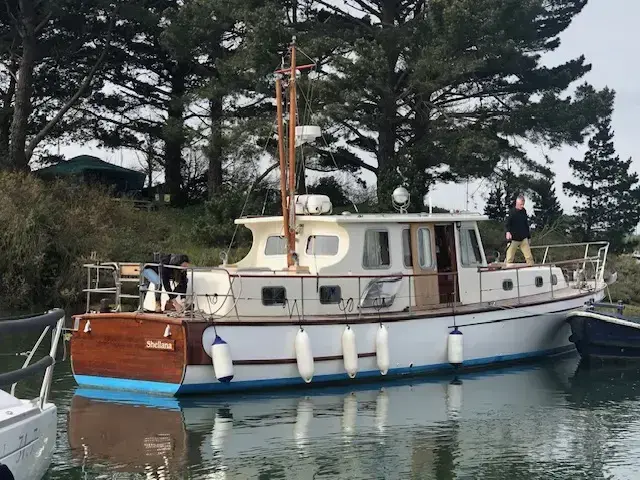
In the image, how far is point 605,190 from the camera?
1502 inches

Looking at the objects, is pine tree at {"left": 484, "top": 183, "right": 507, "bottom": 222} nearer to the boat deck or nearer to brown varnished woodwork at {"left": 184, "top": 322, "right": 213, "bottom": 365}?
the boat deck

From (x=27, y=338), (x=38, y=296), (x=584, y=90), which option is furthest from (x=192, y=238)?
(x=584, y=90)

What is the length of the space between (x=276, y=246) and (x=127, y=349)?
3.65m

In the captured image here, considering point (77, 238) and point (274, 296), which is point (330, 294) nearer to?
point (274, 296)

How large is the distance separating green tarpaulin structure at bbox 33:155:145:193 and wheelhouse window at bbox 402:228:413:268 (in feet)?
Answer: 58.2

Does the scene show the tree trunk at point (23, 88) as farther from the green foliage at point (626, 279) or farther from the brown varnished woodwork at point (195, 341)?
the green foliage at point (626, 279)

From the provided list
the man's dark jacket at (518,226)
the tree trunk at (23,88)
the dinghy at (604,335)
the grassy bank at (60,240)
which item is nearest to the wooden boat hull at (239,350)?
the dinghy at (604,335)

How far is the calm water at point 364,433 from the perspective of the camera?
923 cm

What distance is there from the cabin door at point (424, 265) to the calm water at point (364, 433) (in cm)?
146

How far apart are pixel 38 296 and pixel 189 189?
12630mm

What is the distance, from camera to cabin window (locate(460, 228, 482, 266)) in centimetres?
1529

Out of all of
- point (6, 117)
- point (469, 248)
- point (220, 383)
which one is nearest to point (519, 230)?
point (469, 248)

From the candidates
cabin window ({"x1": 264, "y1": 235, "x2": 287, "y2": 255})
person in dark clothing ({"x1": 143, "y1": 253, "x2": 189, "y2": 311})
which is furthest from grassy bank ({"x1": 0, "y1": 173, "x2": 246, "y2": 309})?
person in dark clothing ({"x1": 143, "y1": 253, "x2": 189, "y2": 311})

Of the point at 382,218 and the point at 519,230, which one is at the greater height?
the point at 382,218
